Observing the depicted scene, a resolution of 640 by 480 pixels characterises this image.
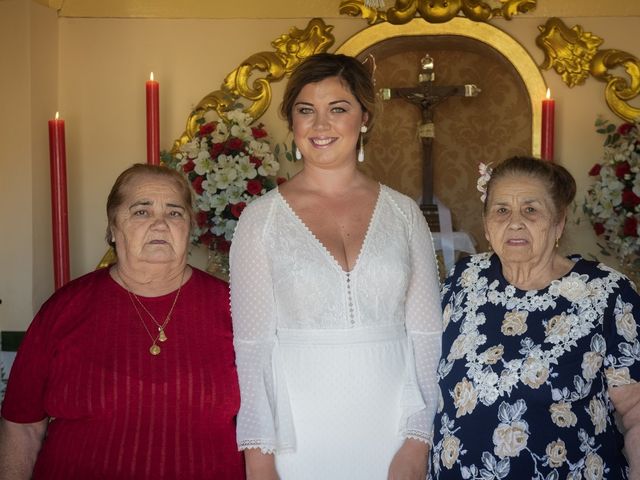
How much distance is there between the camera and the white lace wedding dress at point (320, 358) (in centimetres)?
239

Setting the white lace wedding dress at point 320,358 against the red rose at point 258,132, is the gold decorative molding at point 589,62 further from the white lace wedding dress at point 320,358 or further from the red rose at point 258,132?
the white lace wedding dress at point 320,358

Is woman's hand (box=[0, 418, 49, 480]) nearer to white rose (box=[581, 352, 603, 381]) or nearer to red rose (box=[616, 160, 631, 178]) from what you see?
white rose (box=[581, 352, 603, 381])

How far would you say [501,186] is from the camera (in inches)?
96.2

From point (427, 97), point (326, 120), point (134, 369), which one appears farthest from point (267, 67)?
point (134, 369)

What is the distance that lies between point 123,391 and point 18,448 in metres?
0.32

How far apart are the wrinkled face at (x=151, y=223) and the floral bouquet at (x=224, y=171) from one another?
1.48 meters

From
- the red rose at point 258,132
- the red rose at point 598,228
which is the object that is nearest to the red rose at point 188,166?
the red rose at point 258,132

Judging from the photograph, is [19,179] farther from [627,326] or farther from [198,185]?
[627,326]

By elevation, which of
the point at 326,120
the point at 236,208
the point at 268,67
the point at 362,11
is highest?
the point at 362,11

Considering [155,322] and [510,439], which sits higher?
[155,322]

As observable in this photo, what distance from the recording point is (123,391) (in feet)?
7.61

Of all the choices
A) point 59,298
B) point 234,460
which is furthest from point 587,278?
point 59,298

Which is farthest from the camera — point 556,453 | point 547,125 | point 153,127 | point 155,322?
point 547,125

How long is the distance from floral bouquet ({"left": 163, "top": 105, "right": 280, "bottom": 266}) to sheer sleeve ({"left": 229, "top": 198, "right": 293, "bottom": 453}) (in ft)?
5.10
